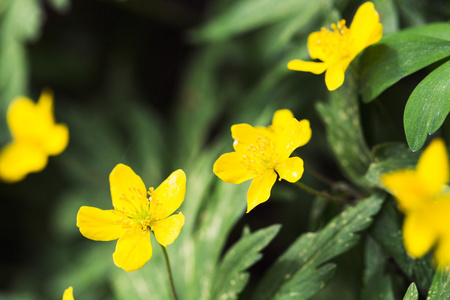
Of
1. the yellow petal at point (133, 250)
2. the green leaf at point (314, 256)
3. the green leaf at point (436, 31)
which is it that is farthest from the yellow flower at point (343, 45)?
the yellow petal at point (133, 250)

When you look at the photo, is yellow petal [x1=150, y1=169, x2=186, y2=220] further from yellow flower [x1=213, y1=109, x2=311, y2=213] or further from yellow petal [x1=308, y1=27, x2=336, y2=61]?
yellow petal [x1=308, y1=27, x2=336, y2=61]

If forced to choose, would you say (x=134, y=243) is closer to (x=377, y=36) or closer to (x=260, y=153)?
(x=260, y=153)

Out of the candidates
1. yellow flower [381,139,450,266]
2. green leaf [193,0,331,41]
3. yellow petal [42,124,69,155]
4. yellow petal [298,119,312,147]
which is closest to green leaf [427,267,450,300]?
yellow flower [381,139,450,266]

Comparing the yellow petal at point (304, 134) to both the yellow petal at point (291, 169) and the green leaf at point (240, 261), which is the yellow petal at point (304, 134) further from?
the green leaf at point (240, 261)

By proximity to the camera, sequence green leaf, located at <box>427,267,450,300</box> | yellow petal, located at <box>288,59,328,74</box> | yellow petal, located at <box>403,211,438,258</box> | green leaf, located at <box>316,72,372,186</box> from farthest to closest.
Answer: green leaf, located at <box>316,72,372,186</box>
yellow petal, located at <box>288,59,328,74</box>
green leaf, located at <box>427,267,450,300</box>
yellow petal, located at <box>403,211,438,258</box>

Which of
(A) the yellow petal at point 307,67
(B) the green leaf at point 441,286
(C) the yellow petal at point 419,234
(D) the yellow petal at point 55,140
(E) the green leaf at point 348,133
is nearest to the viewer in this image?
(C) the yellow petal at point 419,234

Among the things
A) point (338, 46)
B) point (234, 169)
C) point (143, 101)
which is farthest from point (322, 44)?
point (143, 101)

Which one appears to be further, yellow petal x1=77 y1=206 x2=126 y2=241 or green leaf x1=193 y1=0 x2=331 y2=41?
green leaf x1=193 y1=0 x2=331 y2=41

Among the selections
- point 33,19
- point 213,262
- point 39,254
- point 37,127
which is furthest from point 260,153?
point 39,254
